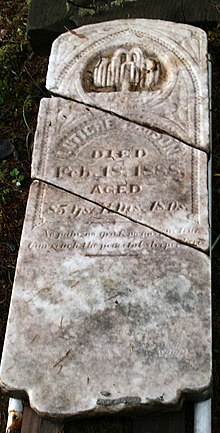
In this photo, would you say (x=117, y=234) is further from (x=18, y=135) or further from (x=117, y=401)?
(x=18, y=135)

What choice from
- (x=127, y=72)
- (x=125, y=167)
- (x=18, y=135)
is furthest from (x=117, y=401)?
(x=18, y=135)

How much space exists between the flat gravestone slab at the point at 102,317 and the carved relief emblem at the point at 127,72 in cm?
91

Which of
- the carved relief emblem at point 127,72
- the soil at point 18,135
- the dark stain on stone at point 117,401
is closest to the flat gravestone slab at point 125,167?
the carved relief emblem at point 127,72

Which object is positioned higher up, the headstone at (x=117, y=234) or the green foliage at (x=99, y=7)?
the green foliage at (x=99, y=7)

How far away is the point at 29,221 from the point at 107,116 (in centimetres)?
82

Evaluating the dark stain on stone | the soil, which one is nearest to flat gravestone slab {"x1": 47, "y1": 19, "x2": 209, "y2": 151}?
the soil

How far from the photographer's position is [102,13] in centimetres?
498

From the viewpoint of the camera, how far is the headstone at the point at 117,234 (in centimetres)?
336

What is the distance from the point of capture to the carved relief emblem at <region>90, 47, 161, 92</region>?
4.45 metres

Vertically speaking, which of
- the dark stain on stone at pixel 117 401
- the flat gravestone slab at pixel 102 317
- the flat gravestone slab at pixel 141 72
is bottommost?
the dark stain on stone at pixel 117 401

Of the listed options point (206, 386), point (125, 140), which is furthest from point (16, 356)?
point (125, 140)

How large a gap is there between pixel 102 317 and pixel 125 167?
912 millimetres

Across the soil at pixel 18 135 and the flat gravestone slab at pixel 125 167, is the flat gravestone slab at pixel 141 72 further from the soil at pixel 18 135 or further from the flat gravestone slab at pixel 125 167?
the soil at pixel 18 135

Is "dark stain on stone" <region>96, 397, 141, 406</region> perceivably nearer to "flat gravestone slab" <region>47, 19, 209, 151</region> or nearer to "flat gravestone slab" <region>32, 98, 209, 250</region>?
"flat gravestone slab" <region>32, 98, 209, 250</region>
